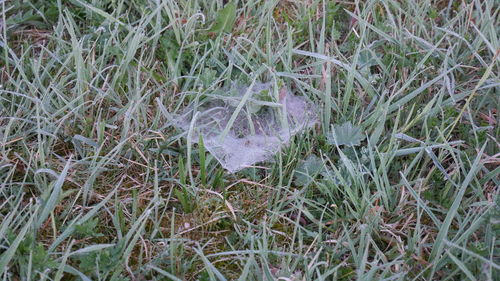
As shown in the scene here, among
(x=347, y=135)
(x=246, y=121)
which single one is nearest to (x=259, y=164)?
(x=246, y=121)

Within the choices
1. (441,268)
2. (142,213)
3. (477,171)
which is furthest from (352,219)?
(142,213)

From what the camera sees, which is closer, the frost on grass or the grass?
the grass

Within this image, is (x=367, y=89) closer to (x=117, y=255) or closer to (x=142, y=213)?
(x=142, y=213)

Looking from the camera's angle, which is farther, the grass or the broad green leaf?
the broad green leaf

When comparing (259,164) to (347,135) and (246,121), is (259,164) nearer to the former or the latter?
(246,121)
